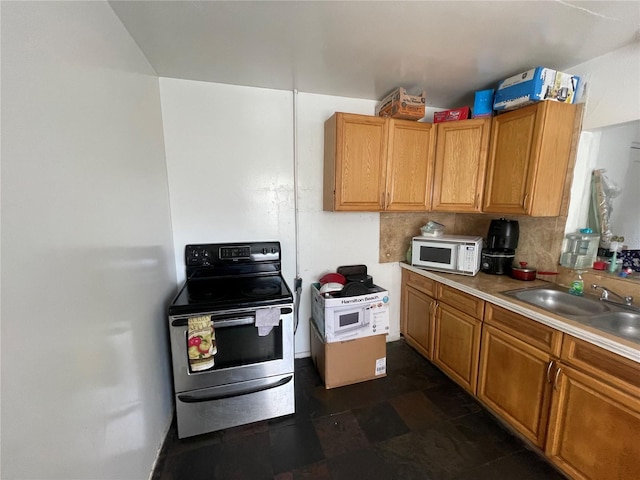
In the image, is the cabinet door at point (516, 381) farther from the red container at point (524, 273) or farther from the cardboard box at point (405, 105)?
the cardboard box at point (405, 105)

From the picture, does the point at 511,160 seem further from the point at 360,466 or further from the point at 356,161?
the point at 360,466

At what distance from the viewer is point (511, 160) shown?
76.2 inches

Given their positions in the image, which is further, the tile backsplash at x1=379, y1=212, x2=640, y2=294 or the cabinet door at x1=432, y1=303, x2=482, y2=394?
the cabinet door at x1=432, y1=303, x2=482, y2=394

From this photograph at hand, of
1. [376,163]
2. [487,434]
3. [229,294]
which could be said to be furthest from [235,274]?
[487,434]

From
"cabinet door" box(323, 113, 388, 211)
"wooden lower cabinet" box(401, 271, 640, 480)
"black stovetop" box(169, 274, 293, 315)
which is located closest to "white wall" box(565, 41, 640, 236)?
"wooden lower cabinet" box(401, 271, 640, 480)

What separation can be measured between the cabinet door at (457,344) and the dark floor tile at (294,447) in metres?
1.19

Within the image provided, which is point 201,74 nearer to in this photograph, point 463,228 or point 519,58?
point 519,58

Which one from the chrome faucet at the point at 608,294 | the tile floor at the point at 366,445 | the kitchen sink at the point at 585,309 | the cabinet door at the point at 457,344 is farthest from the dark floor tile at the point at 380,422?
the chrome faucet at the point at 608,294

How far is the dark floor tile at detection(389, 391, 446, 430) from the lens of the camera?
175 centimetres

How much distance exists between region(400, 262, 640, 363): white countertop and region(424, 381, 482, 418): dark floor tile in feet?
2.63

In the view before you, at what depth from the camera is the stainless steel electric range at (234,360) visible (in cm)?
156

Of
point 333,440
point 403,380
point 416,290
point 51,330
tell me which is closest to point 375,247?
point 416,290

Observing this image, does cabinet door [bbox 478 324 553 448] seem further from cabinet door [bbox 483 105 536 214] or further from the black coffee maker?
cabinet door [bbox 483 105 536 214]

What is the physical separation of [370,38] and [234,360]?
6.85 feet
